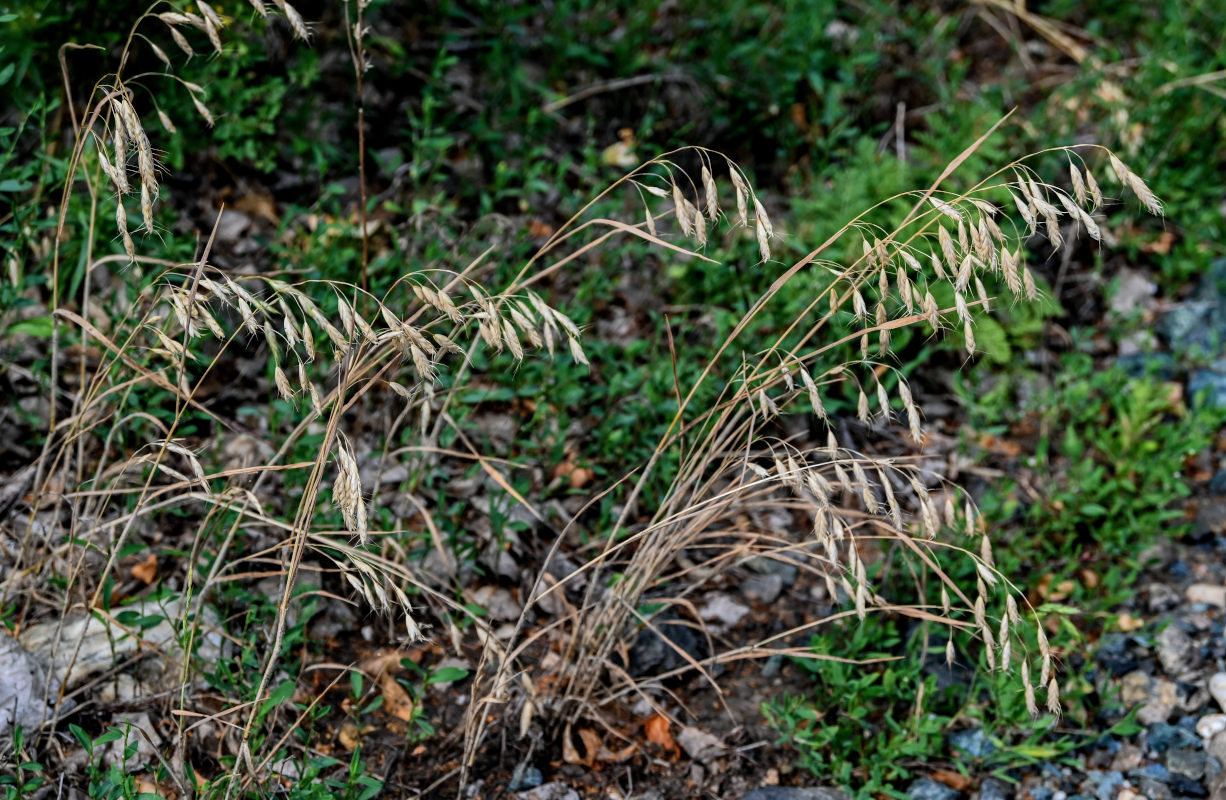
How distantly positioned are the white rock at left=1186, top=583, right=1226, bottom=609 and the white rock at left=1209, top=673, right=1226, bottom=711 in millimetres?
362

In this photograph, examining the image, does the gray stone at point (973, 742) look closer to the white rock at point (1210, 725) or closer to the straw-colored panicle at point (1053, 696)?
the white rock at point (1210, 725)

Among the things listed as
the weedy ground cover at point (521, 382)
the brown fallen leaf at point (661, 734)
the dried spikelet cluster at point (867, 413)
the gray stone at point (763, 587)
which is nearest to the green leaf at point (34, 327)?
the weedy ground cover at point (521, 382)

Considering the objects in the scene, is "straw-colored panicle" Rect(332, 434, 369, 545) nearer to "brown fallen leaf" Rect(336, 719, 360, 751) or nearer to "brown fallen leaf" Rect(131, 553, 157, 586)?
"brown fallen leaf" Rect(336, 719, 360, 751)

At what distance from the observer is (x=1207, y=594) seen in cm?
Answer: 335

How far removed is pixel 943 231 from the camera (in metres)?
1.99

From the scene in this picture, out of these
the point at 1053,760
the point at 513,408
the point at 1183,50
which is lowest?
the point at 1053,760

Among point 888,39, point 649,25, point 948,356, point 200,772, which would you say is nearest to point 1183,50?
point 888,39

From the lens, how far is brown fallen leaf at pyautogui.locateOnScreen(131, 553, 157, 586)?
298 cm

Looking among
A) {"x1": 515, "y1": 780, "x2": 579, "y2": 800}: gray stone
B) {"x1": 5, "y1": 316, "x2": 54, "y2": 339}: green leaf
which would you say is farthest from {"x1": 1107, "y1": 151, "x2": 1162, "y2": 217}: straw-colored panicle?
{"x1": 5, "y1": 316, "x2": 54, "y2": 339}: green leaf

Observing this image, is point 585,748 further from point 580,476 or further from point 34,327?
point 34,327

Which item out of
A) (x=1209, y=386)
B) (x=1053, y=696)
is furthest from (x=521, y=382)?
(x=1209, y=386)

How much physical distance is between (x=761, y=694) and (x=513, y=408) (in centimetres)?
134

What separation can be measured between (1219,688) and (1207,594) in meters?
0.47

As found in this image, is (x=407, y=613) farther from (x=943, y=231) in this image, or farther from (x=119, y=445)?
(x=119, y=445)
